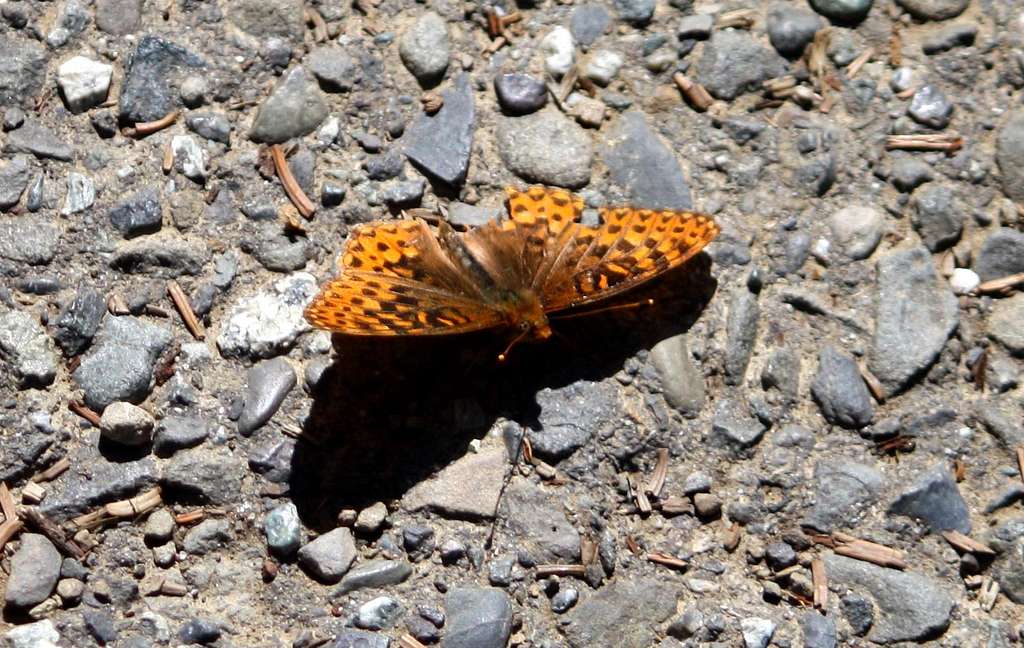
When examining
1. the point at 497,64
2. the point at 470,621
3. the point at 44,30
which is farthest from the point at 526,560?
the point at 44,30

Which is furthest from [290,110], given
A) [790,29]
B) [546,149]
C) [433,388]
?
[790,29]

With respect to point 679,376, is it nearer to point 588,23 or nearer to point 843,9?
point 588,23

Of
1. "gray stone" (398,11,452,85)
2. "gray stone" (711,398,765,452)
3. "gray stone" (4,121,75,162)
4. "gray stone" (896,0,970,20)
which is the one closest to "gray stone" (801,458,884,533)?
"gray stone" (711,398,765,452)

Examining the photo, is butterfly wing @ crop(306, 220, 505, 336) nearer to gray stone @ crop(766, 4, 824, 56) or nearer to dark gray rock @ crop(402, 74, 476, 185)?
dark gray rock @ crop(402, 74, 476, 185)

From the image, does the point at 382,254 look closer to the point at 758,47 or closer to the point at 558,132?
the point at 558,132

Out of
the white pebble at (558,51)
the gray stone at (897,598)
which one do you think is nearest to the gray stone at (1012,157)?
the gray stone at (897,598)

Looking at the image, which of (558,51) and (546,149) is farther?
(558,51)
